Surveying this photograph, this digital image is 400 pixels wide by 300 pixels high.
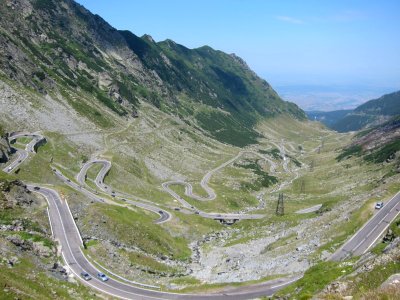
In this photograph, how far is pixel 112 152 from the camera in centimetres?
19388

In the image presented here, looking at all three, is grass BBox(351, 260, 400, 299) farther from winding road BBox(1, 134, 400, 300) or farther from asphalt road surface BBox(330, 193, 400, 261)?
asphalt road surface BBox(330, 193, 400, 261)

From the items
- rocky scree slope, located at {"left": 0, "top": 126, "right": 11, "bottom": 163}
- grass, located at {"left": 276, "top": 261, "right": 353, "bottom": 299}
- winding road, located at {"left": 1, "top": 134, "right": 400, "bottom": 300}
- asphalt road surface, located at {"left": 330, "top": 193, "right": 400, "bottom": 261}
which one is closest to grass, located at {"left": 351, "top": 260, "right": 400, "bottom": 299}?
grass, located at {"left": 276, "top": 261, "right": 353, "bottom": 299}

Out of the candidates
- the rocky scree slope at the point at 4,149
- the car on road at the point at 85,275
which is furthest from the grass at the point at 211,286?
the rocky scree slope at the point at 4,149

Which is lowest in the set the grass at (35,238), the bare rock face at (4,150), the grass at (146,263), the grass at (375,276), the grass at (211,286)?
the grass at (146,263)

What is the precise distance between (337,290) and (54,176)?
113532 millimetres

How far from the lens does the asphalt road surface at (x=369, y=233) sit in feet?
253

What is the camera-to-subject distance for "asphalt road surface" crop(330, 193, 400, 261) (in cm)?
7719

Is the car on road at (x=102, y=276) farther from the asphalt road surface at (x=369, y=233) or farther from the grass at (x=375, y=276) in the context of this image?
the grass at (x=375, y=276)

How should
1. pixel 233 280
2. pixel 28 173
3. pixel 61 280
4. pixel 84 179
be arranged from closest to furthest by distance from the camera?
pixel 61 280 → pixel 233 280 → pixel 28 173 → pixel 84 179

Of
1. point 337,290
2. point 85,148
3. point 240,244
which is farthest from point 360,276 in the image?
point 85,148

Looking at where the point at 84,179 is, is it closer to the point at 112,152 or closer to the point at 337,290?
the point at 112,152

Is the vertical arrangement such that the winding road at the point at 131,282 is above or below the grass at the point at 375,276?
below


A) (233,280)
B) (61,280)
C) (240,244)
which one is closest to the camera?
(61,280)

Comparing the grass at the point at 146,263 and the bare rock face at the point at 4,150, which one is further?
the bare rock face at the point at 4,150
